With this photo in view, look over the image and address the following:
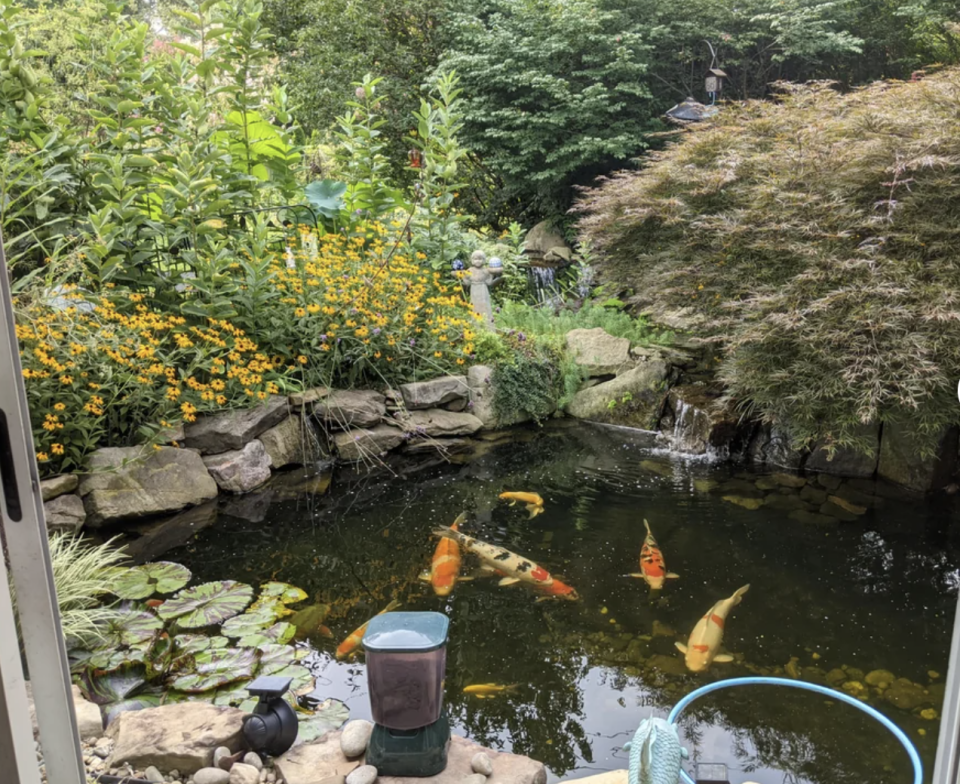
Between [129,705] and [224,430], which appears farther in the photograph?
[224,430]

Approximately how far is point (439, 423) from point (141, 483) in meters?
2.10

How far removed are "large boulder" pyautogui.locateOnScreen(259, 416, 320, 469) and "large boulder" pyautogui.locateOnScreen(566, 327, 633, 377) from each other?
93.4 inches

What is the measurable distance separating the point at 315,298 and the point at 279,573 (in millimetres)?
2120

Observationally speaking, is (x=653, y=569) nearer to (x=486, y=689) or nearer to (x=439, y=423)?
(x=486, y=689)

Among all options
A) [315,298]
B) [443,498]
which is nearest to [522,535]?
[443,498]

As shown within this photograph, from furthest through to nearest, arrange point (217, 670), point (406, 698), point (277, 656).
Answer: point (277, 656)
point (217, 670)
point (406, 698)

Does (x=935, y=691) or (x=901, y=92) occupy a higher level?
(x=901, y=92)

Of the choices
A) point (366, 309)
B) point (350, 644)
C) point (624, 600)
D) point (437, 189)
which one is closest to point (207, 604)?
point (350, 644)

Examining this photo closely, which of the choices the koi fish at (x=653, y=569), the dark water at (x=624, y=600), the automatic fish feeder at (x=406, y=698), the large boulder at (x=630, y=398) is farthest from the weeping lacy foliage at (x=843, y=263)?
the automatic fish feeder at (x=406, y=698)

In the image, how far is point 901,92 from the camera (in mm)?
4512

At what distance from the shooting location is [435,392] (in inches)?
220

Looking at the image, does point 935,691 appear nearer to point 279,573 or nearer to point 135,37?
point 279,573

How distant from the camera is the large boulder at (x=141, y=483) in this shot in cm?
400

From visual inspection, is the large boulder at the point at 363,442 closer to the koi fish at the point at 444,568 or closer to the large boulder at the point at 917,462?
the koi fish at the point at 444,568
